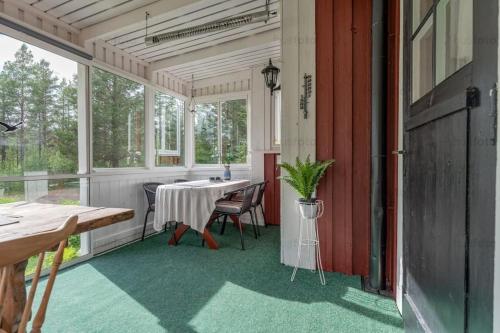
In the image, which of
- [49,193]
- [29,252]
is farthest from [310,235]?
[49,193]

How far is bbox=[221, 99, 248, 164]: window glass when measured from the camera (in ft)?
16.3

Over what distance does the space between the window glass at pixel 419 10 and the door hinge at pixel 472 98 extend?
74cm

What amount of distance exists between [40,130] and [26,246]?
9.00ft

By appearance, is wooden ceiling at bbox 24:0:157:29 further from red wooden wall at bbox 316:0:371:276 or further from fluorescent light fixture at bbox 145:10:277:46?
red wooden wall at bbox 316:0:371:276

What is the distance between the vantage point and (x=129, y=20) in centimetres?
301

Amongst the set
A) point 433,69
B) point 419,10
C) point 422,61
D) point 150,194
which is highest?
point 419,10

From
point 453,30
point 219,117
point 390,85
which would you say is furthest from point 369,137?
point 219,117

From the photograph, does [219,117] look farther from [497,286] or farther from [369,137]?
[497,286]

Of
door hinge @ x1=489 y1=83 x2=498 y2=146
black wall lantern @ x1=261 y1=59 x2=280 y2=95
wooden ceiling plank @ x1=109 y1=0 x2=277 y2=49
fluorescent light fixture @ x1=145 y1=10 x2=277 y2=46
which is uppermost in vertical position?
wooden ceiling plank @ x1=109 y1=0 x2=277 y2=49

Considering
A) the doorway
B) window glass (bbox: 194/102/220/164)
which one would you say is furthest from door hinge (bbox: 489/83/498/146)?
window glass (bbox: 194/102/220/164)

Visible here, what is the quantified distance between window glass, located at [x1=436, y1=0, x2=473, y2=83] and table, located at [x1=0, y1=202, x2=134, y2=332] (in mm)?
1702

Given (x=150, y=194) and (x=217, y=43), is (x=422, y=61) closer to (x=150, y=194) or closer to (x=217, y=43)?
(x=217, y=43)

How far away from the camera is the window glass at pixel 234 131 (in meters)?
4.95

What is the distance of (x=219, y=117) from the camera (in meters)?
5.15
